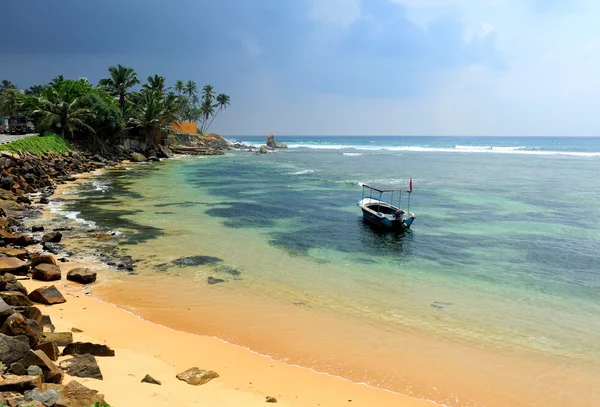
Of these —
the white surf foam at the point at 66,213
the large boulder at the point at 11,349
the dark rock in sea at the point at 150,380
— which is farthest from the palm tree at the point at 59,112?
the dark rock in sea at the point at 150,380

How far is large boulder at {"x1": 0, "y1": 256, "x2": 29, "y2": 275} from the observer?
526 inches

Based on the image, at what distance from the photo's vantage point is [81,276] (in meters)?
13.9

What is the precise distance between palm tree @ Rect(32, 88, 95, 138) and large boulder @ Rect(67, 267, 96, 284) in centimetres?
4592

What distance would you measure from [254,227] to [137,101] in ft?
194

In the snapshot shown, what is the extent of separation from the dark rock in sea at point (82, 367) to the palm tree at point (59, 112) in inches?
2091

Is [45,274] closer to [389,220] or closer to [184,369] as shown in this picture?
[184,369]

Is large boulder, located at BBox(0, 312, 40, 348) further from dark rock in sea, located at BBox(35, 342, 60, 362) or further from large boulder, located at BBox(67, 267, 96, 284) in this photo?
large boulder, located at BBox(67, 267, 96, 284)

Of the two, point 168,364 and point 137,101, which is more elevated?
point 137,101

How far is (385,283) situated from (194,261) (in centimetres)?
759

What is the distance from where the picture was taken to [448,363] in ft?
33.6

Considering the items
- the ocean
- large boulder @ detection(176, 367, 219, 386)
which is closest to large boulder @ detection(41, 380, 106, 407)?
large boulder @ detection(176, 367, 219, 386)

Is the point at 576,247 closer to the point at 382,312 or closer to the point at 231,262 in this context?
the point at 382,312

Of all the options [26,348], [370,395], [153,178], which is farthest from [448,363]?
[153,178]

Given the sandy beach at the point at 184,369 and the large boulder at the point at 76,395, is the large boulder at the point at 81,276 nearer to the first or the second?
the sandy beach at the point at 184,369
